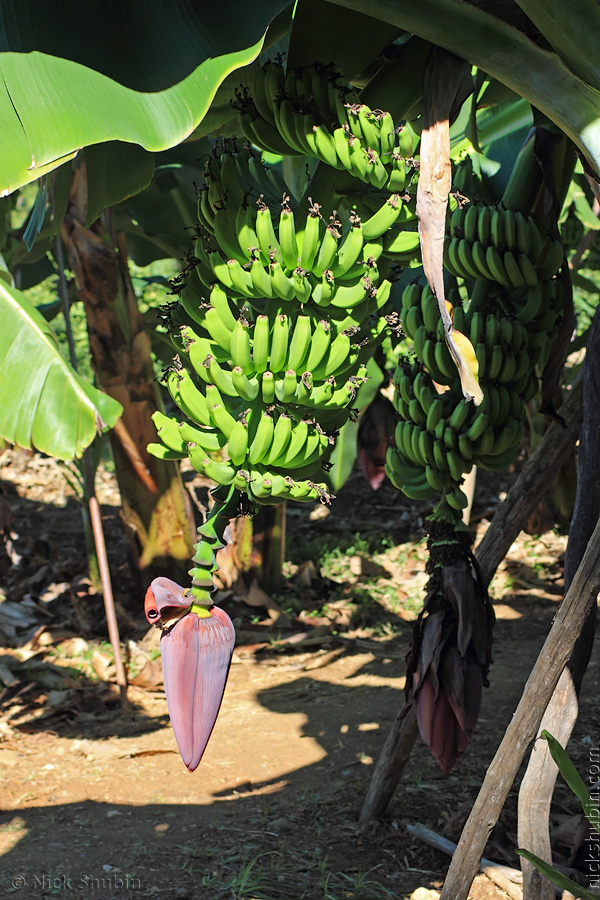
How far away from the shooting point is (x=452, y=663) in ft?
5.49

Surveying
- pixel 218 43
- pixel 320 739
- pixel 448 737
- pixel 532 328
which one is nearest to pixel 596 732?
pixel 320 739

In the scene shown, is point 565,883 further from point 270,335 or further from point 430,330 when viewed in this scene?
point 430,330

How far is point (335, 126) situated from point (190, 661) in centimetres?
96

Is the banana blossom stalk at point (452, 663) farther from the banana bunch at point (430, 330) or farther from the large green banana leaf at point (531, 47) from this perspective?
the large green banana leaf at point (531, 47)

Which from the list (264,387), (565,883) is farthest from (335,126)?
(565,883)

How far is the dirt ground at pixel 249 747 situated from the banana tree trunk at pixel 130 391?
463 mm

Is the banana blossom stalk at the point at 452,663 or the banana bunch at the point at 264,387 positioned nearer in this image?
the banana bunch at the point at 264,387

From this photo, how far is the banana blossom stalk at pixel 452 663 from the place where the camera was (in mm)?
1652

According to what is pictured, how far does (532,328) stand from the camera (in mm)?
1753

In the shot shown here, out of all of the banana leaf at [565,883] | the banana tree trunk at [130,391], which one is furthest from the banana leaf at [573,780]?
the banana tree trunk at [130,391]

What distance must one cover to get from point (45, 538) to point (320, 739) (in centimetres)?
301

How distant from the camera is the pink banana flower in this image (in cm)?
117

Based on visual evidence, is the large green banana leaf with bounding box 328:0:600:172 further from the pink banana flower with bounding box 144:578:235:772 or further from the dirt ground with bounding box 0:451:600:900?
the dirt ground with bounding box 0:451:600:900

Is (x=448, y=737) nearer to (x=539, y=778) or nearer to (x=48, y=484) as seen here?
(x=539, y=778)
